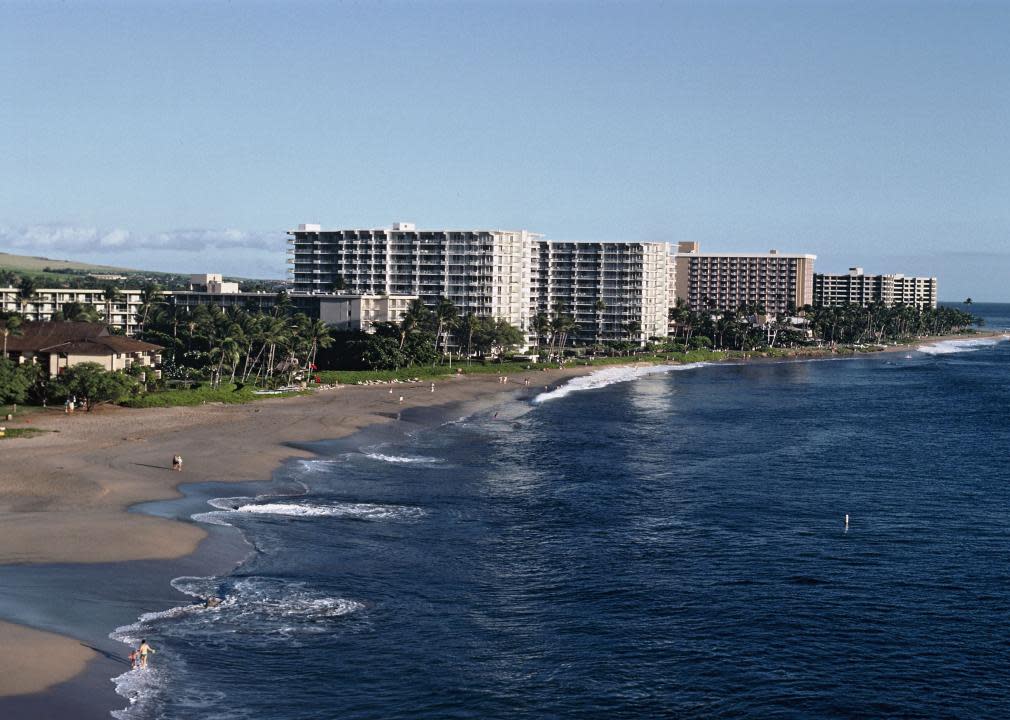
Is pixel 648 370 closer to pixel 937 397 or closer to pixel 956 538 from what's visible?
pixel 937 397

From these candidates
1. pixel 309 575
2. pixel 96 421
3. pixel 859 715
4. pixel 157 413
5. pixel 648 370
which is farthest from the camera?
pixel 648 370

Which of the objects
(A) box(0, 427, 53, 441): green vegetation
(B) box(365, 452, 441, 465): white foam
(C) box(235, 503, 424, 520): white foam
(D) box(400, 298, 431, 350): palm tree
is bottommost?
(B) box(365, 452, 441, 465): white foam

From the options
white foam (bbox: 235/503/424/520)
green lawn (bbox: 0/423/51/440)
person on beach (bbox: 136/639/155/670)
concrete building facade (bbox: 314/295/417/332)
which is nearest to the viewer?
person on beach (bbox: 136/639/155/670)

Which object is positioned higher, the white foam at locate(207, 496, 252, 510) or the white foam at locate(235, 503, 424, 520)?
the white foam at locate(207, 496, 252, 510)

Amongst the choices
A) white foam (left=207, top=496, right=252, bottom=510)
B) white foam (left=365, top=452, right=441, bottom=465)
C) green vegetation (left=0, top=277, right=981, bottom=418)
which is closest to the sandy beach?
white foam (left=207, top=496, right=252, bottom=510)

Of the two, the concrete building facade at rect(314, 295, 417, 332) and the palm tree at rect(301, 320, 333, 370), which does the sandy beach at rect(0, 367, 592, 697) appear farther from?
the concrete building facade at rect(314, 295, 417, 332)

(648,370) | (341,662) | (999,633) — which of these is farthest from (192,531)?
(648,370)

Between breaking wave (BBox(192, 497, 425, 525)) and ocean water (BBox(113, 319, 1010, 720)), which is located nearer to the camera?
ocean water (BBox(113, 319, 1010, 720))

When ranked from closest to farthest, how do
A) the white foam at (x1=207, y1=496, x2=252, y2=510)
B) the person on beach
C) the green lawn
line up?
the person on beach → the white foam at (x1=207, y1=496, x2=252, y2=510) → the green lawn
